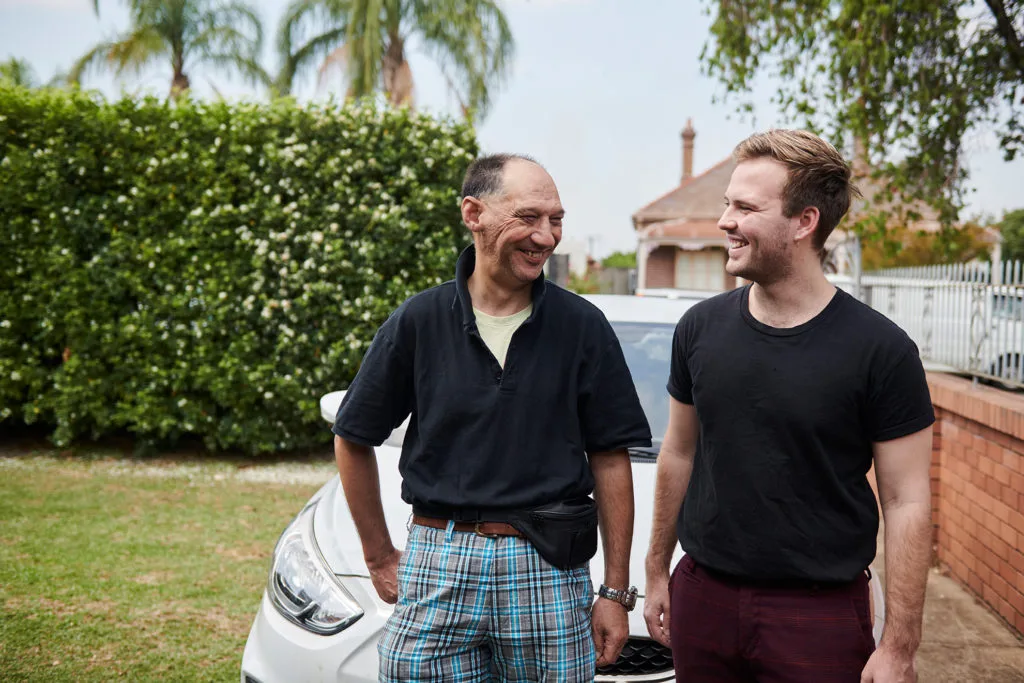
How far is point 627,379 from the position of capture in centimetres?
233

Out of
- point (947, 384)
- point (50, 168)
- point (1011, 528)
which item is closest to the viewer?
point (1011, 528)

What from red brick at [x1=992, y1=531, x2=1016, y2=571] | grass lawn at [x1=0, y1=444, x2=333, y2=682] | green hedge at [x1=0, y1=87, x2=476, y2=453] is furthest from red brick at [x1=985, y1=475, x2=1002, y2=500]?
green hedge at [x1=0, y1=87, x2=476, y2=453]

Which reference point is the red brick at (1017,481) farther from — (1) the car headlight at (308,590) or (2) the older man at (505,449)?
(1) the car headlight at (308,590)

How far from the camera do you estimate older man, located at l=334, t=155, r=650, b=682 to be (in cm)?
216

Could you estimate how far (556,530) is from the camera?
7.09 ft

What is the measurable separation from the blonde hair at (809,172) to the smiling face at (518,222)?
1.64ft

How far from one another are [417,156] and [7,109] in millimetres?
3737

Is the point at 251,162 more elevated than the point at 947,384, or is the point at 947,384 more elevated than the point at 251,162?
the point at 251,162

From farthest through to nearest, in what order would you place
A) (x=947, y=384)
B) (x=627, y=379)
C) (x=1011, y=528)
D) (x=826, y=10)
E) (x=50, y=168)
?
(x=50, y=168)
(x=826, y=10)
(x=947, y=384)
(x=1011, y=528)
(x=627, y=379)

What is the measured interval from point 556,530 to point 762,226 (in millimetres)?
834

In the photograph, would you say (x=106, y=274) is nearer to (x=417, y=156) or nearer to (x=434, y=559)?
(x=417, y=156)

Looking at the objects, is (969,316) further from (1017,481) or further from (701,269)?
(701,269)

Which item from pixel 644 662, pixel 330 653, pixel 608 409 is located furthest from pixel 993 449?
pixel 330 653

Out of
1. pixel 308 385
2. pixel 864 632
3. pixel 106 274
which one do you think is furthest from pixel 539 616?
pixel 106 274
